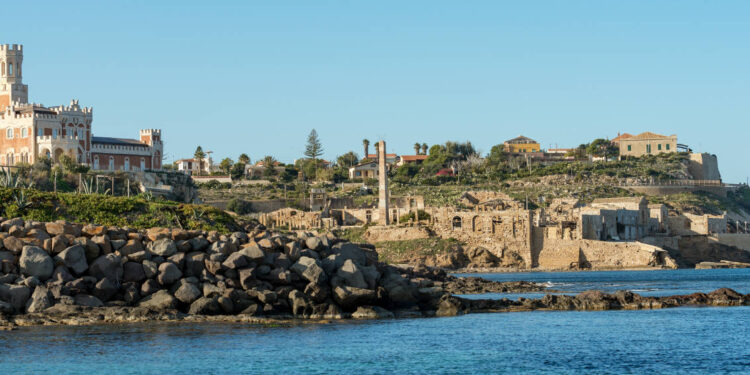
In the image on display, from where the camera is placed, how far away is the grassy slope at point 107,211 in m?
37.5

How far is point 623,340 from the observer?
2748 cm

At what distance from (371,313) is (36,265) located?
9.51 meters

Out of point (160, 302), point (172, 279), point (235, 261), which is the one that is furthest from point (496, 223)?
point (160, 302)

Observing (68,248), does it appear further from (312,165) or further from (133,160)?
(312,165)

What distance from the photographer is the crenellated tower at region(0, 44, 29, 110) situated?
83.6 meters

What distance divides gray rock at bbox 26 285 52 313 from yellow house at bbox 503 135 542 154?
10960 centimetres

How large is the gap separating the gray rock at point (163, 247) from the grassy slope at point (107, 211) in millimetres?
8217

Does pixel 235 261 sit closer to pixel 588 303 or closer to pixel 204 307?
pixel 204 307

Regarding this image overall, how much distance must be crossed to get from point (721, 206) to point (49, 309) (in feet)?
273

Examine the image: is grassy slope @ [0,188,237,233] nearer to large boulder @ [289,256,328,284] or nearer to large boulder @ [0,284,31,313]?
large boulder @ [0,284,31,313]

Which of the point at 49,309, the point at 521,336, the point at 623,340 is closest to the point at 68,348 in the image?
the point at 49,309

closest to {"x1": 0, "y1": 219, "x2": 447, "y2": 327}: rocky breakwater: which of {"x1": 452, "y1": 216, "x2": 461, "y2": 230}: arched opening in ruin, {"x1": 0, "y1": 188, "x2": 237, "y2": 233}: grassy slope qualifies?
{"x1": 0, "y1": 188, "x2": 237, "y2": 233}: grassy slope

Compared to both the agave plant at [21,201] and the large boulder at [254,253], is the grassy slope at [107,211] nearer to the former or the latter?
the agave plant at [21,201]

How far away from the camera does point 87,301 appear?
28062 mm
